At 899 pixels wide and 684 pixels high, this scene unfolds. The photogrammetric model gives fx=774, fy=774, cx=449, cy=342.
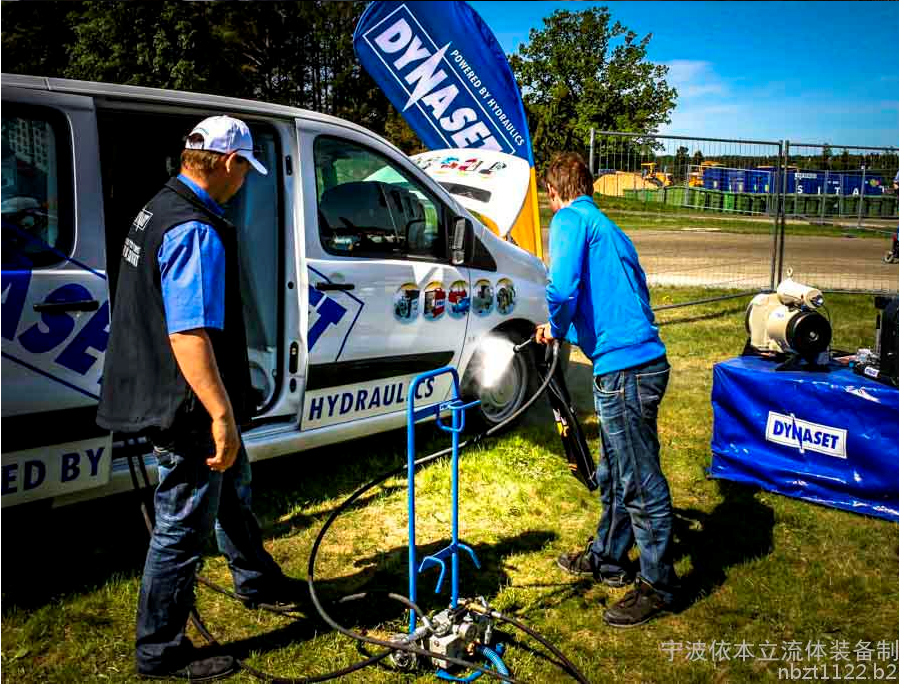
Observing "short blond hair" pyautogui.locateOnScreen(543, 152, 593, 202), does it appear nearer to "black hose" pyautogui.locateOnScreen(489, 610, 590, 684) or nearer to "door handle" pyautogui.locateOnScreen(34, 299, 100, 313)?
"black hose" pyautogui.locateOnScreen(489, 610, 590, 684)

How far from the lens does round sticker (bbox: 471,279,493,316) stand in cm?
509

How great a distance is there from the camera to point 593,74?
3781 centimetres

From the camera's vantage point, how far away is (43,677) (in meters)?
2.90

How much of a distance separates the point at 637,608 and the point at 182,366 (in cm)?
211

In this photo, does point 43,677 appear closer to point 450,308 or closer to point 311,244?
point 311,244

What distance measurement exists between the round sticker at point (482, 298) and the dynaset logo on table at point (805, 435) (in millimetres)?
1869

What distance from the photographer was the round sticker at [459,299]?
4910mm

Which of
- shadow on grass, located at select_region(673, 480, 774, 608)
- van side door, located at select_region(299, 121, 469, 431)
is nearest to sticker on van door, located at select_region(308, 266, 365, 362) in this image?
van side door, located at select_region(299, 121, 469, 431)

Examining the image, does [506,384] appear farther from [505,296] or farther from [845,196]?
[845,196]

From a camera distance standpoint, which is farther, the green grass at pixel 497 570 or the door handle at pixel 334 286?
the door handle at pixel 334 286

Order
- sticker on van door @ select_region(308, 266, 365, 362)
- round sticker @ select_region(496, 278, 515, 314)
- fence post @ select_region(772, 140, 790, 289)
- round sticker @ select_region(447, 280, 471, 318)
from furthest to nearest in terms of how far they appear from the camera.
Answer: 1. fence post @ select_region(772, 140, 790, 289)
2. round sticker @ select_region(496, 278, 515, 314)
3. round sticker @ select_region(447, 280, 471, 318)
4. sticker on van door @ select_region(308, 266, 365, 362)

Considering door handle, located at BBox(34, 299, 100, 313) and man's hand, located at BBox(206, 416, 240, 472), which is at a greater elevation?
door handle, located at BBox(34, 299, 100, 313)

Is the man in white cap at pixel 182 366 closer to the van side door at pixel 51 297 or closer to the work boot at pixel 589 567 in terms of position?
the van side door at pixel 51 297

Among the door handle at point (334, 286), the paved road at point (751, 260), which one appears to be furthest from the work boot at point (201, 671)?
the paved road at point (751, 260)
